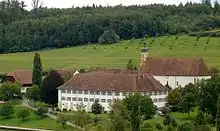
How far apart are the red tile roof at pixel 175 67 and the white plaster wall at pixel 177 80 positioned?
364mm

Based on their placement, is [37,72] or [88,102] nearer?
[88,102]

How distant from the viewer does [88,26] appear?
5364 inches

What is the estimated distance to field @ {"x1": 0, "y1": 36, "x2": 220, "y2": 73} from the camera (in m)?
107

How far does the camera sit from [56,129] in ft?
205

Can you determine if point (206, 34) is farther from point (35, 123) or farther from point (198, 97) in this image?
point (35, 123)

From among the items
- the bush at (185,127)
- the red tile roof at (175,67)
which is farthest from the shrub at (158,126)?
the red tile roof at (175,67)

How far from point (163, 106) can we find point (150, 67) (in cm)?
1062

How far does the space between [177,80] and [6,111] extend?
20.3 meters

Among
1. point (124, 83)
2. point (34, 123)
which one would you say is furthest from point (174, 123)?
point (34, 123)

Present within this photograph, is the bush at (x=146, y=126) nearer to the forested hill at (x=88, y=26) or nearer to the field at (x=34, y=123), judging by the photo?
the field at (x=34, y=123)

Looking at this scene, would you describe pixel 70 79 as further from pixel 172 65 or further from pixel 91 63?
pixel 91 63

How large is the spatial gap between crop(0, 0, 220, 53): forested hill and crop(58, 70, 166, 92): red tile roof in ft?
193

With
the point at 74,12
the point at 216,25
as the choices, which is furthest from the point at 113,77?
the point at 74,12

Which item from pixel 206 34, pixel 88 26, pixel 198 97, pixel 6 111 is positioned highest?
pixel 88 26
